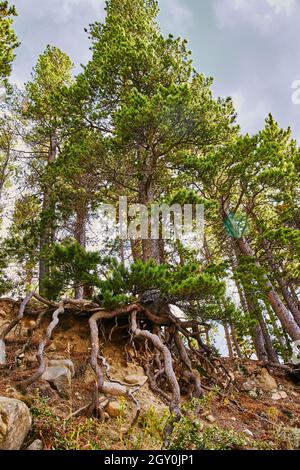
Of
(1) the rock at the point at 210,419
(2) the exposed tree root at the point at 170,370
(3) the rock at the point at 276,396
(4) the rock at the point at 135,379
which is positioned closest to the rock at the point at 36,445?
(2) the exposed tree root at the point at 170,370

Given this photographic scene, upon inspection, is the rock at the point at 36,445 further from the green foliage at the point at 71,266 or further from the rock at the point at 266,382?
the rock at the point at 266,382

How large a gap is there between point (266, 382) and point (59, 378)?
586 cm

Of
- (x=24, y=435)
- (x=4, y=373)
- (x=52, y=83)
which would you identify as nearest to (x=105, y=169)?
(x=4, y=373)

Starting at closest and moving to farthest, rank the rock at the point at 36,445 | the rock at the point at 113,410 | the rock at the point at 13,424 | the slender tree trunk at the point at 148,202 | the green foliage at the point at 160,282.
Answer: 1. the rock at the point at 13,424
2. the rock at the point at 36,445
3. the rock at the point at 113,410
4. the green foliage at the point at 160,282
5. the slender tree trunk at the point at 148,202

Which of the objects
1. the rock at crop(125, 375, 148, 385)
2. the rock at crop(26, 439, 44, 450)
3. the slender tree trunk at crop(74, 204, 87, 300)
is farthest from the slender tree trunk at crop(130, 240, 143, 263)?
the rock at crop(26, 439, 44, 450)

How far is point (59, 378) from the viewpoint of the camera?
487cm

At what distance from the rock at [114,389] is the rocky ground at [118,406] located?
0.02 m

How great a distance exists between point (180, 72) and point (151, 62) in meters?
1.06

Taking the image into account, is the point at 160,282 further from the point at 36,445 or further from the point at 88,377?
the point at 36,445

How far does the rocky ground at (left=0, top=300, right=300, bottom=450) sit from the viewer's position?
337 centimetres

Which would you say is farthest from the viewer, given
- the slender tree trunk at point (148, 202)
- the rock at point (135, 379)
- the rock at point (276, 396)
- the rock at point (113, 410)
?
the slender tree trunk at point (148, 202)

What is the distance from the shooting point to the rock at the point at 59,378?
4727 millimetres

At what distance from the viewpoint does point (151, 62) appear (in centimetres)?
884

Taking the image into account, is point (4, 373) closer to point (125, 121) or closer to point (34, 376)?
point (34, 376)
